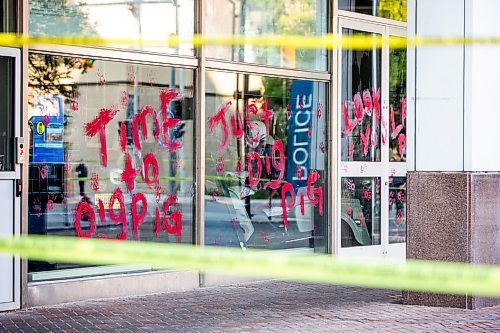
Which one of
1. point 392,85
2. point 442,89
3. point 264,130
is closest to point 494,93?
point 442,89

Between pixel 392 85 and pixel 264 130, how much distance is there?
2602mm

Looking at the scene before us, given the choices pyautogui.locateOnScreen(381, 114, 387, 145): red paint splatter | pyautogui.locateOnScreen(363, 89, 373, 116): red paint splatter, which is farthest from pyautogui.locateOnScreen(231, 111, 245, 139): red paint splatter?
pyautogui.locateOnScreen(381, 114, 387, 145): red paint splatter

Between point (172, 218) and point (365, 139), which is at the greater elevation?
point (365, 139)

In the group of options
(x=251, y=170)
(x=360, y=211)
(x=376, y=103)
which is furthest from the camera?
(x=376, y=103)

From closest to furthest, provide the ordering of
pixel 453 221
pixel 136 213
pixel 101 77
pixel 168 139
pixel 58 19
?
pixel 453 221 < pixel 58 19 < pixel 101 77 < pixel 136 213 < pixel 168 139

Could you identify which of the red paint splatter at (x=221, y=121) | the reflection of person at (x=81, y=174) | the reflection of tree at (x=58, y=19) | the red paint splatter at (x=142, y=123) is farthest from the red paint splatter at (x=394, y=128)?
the reflection of person at (x=81, y=174)

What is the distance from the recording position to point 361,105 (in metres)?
12.8

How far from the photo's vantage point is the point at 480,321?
8.67m

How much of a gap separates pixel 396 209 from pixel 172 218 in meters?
3.98

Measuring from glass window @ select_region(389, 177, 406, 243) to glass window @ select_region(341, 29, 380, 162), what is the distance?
1.76 ft

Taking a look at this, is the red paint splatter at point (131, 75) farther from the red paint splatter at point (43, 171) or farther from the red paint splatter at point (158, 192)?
the red paint splatter at point (43, 171)

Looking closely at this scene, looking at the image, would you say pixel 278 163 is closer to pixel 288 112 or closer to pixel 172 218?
pixel 288 112

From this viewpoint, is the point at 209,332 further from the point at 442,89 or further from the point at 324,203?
the point at 324,203

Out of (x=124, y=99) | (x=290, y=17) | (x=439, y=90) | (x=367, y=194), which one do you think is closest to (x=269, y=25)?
(x=290, y=17)
